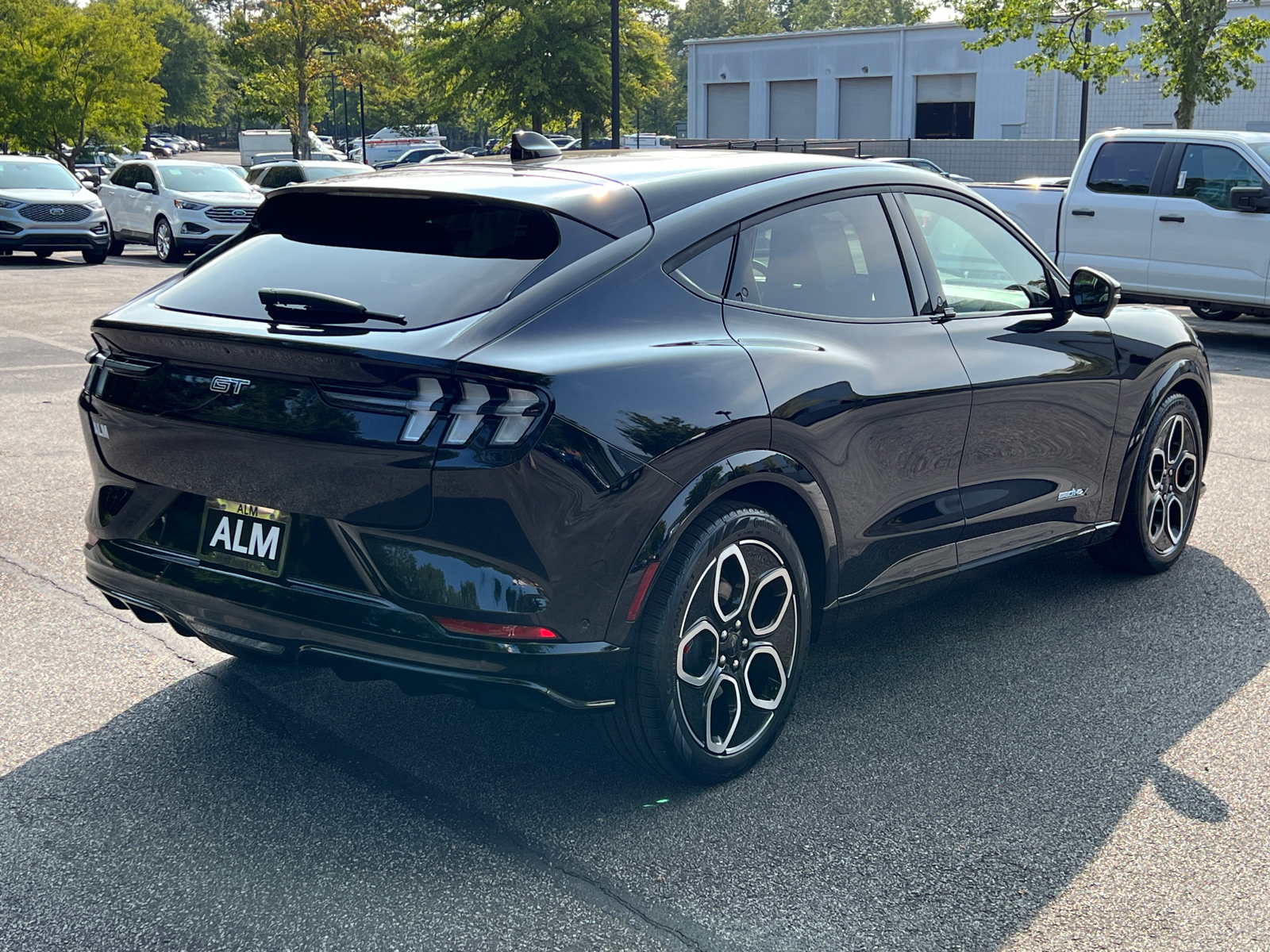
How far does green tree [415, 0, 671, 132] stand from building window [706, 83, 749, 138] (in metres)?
19.8

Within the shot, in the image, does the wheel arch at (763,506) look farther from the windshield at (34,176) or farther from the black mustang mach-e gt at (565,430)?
the windshield at (34,176)

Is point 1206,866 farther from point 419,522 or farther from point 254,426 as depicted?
point 254,426

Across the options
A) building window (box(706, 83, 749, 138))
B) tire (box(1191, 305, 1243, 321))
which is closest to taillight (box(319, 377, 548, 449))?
tire (box(1191, 305, 1243, 321))

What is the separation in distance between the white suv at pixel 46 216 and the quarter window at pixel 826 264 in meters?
21.8

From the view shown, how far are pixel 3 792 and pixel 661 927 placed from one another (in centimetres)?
184

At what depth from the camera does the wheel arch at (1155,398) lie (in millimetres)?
5344

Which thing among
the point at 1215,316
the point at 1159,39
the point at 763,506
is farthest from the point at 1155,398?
the point at 1159,39

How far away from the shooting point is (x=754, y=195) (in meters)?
3.95

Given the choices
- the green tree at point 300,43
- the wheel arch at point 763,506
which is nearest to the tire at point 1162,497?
the wheel arch at point 763,506

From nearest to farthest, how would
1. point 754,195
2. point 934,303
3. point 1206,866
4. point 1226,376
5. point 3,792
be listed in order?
point 1206,866 < point 3,792 < point 754,195 < point 934,303 < point 1226,376

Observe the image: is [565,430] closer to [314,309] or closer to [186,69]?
[314,309]

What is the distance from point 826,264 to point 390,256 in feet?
4.34

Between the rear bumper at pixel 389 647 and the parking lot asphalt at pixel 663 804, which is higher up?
the rear bumper at pixel 389 647

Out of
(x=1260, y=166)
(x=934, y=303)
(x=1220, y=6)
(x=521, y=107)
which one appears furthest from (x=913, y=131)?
(x=934, y=303)
